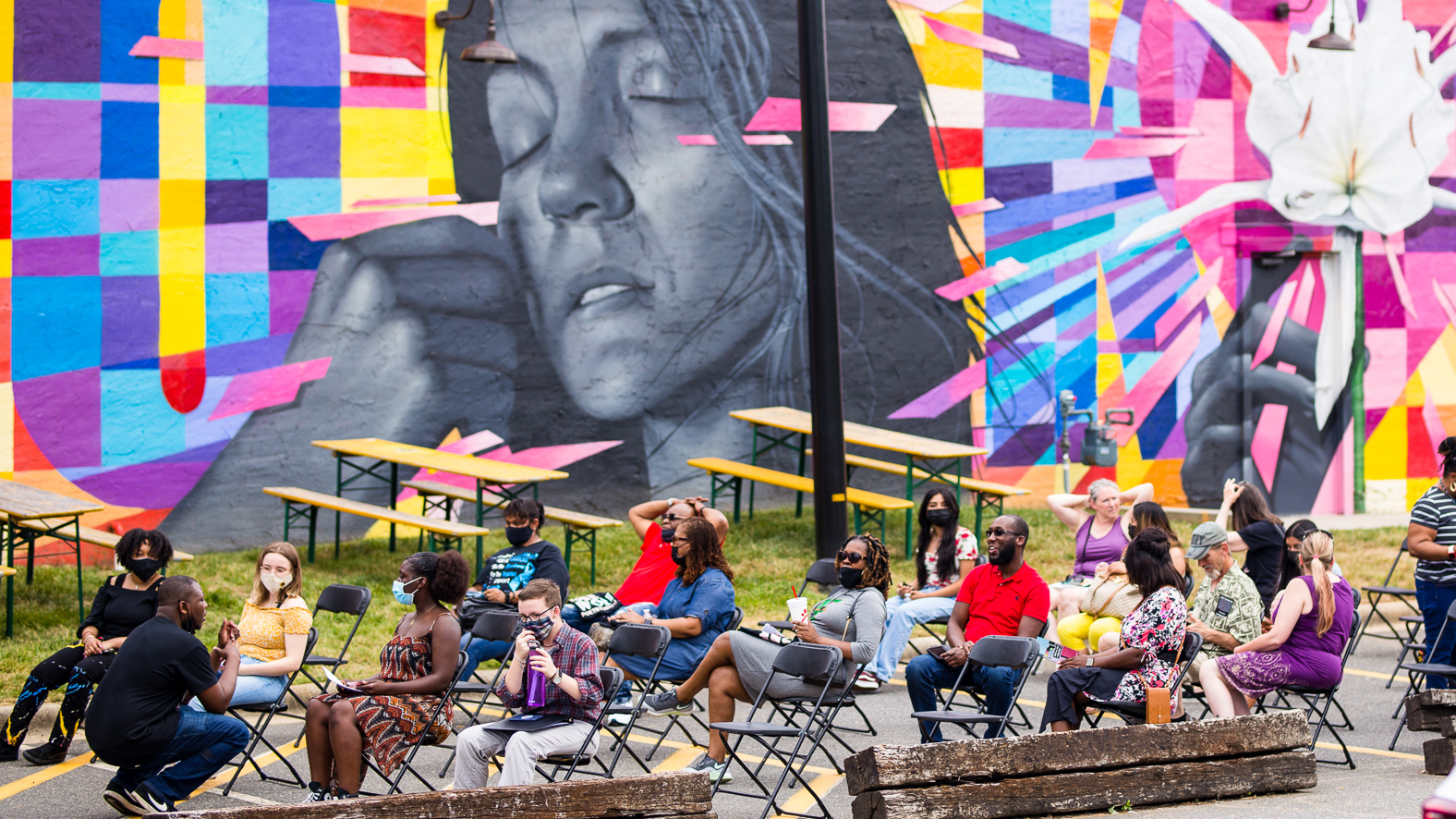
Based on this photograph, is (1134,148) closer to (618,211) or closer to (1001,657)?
(618,211)

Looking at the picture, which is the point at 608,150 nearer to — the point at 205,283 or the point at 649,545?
the point at 205,283

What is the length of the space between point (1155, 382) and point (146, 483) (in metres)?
10.5

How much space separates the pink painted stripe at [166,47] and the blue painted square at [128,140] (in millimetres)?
116

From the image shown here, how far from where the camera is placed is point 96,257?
509 inches

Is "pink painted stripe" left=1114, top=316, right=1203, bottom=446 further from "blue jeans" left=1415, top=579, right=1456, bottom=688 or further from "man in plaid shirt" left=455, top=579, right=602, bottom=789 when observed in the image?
"man in plaid shirt" left=455, top=579, right=602, bottom=789

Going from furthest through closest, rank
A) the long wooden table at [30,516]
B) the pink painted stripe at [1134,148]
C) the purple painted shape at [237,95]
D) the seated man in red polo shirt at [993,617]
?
the pink painted stripe at [1134,148], the purple painted shape at [237,95], the long wooden table at [30,516], the seated man in red polo shirt at [993,617]

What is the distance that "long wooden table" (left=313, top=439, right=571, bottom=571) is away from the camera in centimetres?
1178

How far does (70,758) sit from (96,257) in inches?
249

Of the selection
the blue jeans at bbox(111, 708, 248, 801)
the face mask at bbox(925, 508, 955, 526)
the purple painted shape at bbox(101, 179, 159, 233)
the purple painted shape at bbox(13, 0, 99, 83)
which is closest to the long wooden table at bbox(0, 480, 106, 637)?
the purple painted shape at bbox(101, 179, 159, 233)

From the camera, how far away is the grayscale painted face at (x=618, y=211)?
14281mm

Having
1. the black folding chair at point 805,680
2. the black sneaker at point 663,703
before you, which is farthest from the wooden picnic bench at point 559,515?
the black folding chair at point 805,680

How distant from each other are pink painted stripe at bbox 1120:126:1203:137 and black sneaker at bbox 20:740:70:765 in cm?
1241

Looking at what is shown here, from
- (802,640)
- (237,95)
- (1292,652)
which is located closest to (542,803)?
(802,640)

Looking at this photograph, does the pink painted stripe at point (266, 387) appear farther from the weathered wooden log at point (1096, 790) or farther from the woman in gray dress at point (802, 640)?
the weathered wooden log at point (1096, 790)
